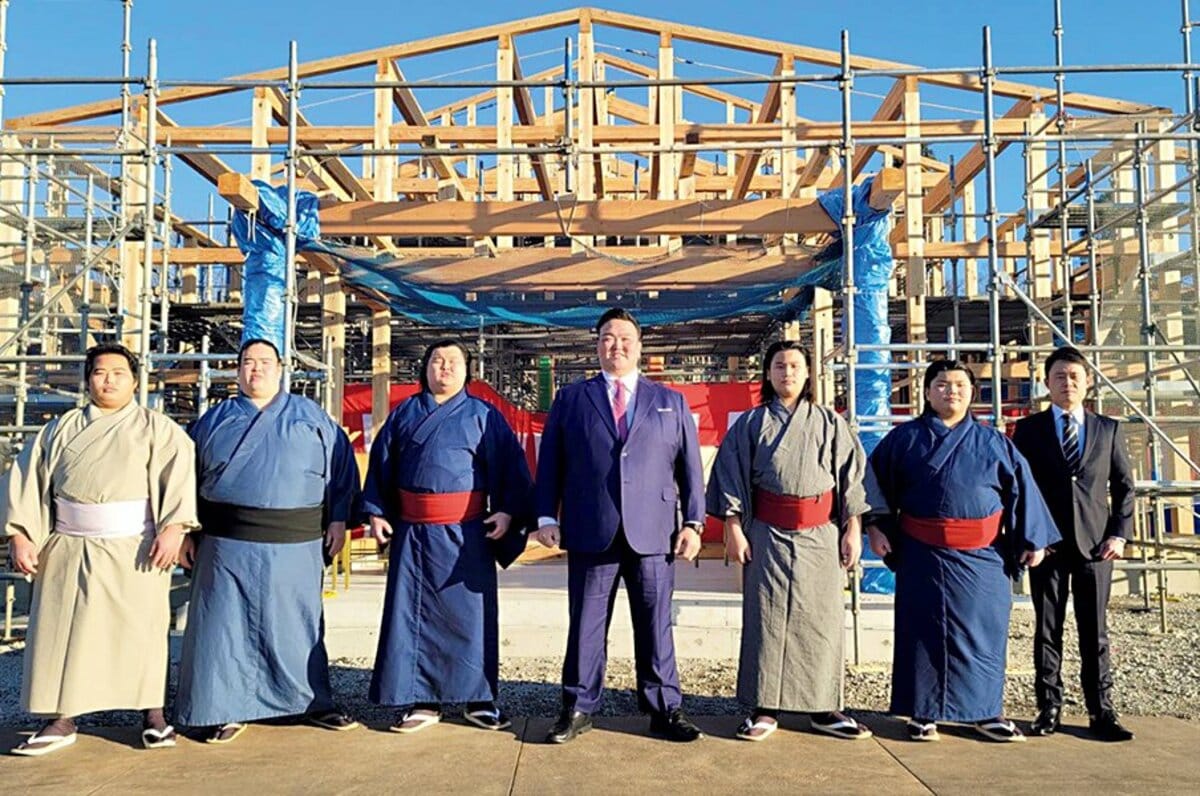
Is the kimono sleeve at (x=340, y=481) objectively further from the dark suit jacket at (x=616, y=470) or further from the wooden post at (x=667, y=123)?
the wooden post at (x=667, y=123)

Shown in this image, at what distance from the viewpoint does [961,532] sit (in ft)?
11.2

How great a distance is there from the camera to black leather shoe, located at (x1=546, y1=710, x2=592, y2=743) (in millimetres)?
3359

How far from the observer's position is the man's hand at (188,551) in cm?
352

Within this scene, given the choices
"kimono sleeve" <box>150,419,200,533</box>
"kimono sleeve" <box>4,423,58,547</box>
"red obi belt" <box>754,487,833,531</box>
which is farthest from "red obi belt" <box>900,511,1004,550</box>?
"kimono sleeve" <box>4,423,58,547</box>

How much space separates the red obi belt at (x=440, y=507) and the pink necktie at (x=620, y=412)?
1.94 feet

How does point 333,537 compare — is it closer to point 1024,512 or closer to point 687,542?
point 687,542

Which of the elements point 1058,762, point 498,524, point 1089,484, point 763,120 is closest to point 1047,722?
point 1058,762

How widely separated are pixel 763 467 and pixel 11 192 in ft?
24.3

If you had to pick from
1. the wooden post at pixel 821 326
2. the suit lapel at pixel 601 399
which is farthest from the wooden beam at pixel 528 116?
the suit lapel at pixel 601 399

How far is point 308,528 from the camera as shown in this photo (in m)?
3.54

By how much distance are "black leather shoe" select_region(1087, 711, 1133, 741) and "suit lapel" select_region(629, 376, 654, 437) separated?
6.41 feet

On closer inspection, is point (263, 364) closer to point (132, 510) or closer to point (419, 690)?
point (132, 510)

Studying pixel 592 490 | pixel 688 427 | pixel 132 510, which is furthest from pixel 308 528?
pixel 688 427

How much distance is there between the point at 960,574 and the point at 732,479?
87 centimetres
